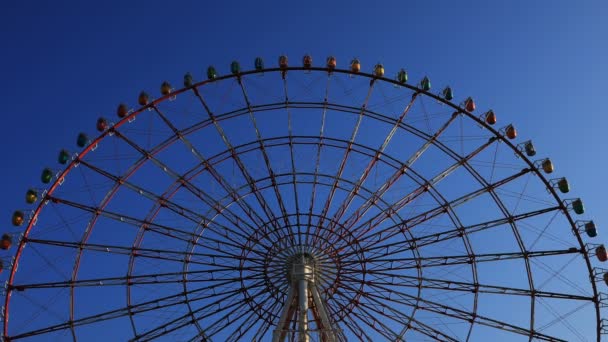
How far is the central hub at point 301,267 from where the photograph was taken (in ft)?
120

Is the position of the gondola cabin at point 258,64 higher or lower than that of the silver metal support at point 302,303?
higher

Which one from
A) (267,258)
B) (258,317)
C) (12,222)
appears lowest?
(258,317)

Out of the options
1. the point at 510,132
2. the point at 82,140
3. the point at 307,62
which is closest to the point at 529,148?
the point at 510,132

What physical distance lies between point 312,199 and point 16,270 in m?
12.6

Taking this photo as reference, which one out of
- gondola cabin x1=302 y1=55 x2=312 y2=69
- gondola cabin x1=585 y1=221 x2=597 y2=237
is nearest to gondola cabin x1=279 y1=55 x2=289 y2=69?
gondola cabin x1=302 y1=55 x2=312 y2=69

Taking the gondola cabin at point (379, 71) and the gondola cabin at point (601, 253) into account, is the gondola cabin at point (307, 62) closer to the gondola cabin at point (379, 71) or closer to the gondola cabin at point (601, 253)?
the gondola cabin at point (379, 71)

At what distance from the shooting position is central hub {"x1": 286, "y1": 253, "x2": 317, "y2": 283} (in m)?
36.7

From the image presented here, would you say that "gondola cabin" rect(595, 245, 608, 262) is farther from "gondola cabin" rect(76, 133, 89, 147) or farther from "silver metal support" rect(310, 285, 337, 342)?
"gondola cabin" rect(76, 133, 89, 147)

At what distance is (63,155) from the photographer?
37719mm

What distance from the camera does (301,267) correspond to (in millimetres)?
36812

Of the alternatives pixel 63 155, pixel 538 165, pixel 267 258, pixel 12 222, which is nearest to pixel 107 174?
pixel 63 155

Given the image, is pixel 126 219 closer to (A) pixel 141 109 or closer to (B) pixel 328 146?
(A) pixel 141 109

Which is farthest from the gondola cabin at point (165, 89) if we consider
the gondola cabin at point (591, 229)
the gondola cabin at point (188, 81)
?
the gondola cabin at point (591, 229)

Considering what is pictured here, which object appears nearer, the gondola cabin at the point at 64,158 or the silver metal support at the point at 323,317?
the silver metal support at the point at 323,317
